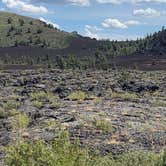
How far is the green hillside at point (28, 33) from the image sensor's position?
160 meters

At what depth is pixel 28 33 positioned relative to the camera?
559 ft

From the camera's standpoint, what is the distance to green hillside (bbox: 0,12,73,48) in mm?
160087

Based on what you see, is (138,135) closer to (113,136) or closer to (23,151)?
(113,136)

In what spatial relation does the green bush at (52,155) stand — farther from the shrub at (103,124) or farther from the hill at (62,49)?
the hill at (62,49)

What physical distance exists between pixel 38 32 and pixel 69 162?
155 meters

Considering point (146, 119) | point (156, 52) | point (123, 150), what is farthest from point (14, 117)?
point (156, 52)

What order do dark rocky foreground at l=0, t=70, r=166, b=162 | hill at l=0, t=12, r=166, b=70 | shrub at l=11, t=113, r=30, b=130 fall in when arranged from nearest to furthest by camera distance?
dark rocky foreground at l=0, t=70, r=166, b=162, shrub at l=11, t=113, r=30, b=130, hill at l=0, t=12, r=166, b=70

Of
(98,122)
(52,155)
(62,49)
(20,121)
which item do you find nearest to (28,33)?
(62,49)

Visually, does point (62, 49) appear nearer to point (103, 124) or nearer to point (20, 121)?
point (20, 121)

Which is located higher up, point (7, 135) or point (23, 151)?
point (23, 151)

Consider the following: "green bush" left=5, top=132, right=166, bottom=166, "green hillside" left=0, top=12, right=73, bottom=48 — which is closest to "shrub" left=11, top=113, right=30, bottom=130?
"green bush" left=5, top=132, right=166, bottom=166

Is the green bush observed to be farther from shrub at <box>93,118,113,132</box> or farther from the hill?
the hill

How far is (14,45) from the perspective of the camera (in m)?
157

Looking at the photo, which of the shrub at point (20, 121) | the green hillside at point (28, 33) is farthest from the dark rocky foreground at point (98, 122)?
the green hillside at point (28, 33)
